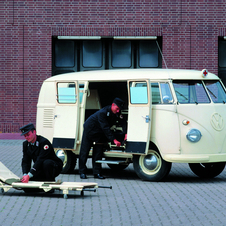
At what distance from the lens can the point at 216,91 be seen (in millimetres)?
10711

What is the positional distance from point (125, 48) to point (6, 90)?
5.07 m

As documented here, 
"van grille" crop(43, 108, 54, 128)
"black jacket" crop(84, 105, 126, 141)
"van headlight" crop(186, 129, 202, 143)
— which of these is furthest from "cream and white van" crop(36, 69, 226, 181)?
"van grille" crop(43, 108, 54, 128)

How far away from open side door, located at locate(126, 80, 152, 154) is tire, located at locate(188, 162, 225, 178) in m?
1.82

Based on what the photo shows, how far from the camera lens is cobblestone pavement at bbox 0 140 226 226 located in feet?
22.3

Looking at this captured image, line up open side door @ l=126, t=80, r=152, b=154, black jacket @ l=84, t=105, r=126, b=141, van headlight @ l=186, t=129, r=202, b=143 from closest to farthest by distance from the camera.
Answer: van headlight @ l=186, t=129, r=202, b=143 → open side door @ l=126, t=80, r=152, b=154 → black jacket @ l=84, t=105, r=126, b=141

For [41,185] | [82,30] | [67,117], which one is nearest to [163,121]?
[67,117]

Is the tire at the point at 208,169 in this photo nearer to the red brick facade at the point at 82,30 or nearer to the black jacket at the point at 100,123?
the black jacket at the point at 100,123

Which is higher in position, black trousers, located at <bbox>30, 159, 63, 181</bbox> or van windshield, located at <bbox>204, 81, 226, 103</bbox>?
van windshield, located at <bbox>204, 81, 226, 103</bbox>

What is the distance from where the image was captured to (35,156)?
884 cm

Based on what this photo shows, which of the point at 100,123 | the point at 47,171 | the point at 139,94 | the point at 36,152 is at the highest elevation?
the point at 139,94

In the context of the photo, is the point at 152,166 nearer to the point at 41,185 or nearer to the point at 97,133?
the point at 97,133

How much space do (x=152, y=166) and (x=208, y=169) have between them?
1.56 metres

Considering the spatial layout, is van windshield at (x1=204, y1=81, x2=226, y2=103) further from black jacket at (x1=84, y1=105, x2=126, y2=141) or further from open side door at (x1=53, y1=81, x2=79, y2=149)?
open side door at (x1=53, y1=81, x2=79, y2=149)

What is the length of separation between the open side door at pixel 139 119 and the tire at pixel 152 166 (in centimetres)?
33
